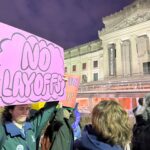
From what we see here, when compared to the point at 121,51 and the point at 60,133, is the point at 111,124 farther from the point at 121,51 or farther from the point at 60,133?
the point at 121,51

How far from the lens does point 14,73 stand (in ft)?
7.38

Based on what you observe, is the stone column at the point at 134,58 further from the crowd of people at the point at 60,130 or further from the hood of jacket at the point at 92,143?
the hood of jacket at the point at 92,143

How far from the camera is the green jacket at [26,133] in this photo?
2.10m

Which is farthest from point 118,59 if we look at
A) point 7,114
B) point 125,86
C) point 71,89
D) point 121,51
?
point 7,114

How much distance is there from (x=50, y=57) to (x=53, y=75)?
175 mm

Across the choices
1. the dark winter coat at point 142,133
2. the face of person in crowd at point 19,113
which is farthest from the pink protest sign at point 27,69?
the dark winter coat at point 142,133

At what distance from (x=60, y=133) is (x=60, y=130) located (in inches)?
1.1

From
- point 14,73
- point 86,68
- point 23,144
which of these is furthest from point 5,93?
point 86,68

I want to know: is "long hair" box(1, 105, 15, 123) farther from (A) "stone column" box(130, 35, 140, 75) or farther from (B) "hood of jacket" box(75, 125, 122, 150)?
(A) "stone column" box(130, 35, 140, 75)

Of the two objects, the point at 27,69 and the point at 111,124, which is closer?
the point at 111,124

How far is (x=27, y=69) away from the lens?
2.39 meters

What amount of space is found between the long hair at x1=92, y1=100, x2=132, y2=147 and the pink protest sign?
578mm

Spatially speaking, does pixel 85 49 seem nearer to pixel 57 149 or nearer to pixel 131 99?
pixel 131 99

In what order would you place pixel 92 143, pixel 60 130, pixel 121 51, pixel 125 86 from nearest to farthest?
pixel 92 143, pixel 60 130, pixel 125 86, pixel 121 51
